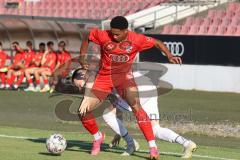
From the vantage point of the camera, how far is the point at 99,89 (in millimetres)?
12133

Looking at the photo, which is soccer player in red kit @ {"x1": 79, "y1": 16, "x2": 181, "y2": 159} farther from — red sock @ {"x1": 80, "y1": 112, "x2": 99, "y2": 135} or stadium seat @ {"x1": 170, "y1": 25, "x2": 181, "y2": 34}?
stadium seat @ {"x1": 170, "y1": 25, "x2": 181, "y2": 34}

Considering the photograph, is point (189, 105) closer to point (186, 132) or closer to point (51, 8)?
point (186, 132)

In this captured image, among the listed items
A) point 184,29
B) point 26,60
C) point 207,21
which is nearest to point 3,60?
point 26,60

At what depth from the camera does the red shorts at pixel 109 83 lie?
39.7 feet

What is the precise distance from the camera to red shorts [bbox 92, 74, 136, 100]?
1210cm

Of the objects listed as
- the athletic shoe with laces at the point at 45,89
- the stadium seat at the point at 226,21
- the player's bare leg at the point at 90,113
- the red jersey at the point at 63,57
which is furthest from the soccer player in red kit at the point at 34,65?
the player's bare leg at the point at 90,113

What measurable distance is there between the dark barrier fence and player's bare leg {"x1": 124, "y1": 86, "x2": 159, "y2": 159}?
57.5 ft

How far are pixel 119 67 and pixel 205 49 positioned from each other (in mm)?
18469

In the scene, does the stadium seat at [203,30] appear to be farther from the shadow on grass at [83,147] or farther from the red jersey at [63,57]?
the shadow on grass at [83,147]

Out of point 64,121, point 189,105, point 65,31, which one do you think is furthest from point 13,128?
point 65,31

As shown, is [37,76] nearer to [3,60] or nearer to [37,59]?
[37,59]

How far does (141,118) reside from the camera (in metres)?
11.8

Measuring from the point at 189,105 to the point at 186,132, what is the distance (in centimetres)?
734

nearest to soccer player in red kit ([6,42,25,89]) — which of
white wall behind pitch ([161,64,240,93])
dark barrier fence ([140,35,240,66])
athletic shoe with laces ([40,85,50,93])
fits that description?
athletic shoe with laces ([40,85,50,93])
